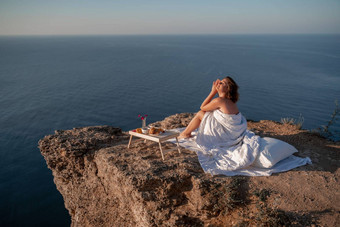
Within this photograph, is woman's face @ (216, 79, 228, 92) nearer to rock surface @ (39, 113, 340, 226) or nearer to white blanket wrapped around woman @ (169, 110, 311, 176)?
white blanket wrapped around woman @ (169, 110, 311, 176)

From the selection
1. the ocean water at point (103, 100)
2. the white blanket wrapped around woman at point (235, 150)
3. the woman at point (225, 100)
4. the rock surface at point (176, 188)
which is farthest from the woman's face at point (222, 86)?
the ocean water at point (103, 100)

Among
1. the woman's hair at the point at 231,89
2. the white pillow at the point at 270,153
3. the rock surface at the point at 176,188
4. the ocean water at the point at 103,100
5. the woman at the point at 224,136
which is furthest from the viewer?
the ocean water at the point at 103,100

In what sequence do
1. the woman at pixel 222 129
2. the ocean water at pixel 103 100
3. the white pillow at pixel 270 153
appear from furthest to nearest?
the ocean water at pixel 103 100
the woman at pixel 222 129
the white pillow at pixel 270 153

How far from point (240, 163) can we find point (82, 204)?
5.39 meters

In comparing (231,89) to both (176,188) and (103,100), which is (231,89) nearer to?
(176,188)

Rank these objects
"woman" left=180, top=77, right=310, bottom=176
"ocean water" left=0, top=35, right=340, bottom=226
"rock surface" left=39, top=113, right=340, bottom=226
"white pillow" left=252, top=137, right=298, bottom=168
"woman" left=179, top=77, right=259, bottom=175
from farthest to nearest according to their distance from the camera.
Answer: "ocean water" left=0, top=35, right=340, bottom=226 < "woman" left=179, top=77, right=259, bottom=175 < "woman" left=180, top=77, right=310, bottom=176 < "white pillow" left=252, top=137, right=298, bottom=168 < "rock surface" left=39, top=113, right=340, bottom=226

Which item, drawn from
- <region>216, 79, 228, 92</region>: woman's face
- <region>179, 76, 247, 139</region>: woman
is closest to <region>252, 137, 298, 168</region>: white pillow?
<region>179, 76, 247, 139</region>: woman

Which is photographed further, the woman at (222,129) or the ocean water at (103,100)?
the ocean water at (103,100)

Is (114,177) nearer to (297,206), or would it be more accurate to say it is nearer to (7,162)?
(297,206)

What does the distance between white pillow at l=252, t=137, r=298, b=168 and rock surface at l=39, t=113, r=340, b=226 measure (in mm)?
393

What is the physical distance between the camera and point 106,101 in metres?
Answer: 29.4

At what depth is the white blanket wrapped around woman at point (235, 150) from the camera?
19.9 feet

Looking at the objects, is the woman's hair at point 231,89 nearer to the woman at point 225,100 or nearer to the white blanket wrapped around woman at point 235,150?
the woman at point 225,100

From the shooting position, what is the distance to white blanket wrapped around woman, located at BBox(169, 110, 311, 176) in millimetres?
6074
